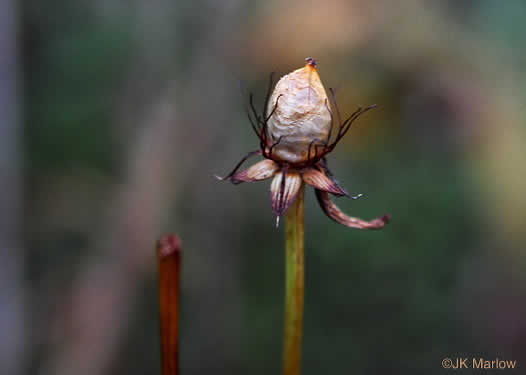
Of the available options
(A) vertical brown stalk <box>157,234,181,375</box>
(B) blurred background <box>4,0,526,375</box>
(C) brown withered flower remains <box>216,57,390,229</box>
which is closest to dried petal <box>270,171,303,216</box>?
(C) brown withered flower remains <box>216,57,390,229</box>

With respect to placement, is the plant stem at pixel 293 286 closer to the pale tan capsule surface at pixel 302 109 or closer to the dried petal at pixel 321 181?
the dried petal at pixel 321 181

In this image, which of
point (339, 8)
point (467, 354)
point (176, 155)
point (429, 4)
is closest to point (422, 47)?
A: point (429, 4)

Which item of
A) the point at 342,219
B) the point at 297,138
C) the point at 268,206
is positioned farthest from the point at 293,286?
the point at 268,206

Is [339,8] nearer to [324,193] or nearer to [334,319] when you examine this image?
[334,319]

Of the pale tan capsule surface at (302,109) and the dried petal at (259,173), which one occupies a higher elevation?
the pale tan capsule surface at (302,109)

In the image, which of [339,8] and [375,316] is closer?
[339,8]

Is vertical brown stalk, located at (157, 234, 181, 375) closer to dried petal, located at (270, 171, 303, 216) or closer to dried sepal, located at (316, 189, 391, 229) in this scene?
dried petal, located at (270, 171, 303, 216)

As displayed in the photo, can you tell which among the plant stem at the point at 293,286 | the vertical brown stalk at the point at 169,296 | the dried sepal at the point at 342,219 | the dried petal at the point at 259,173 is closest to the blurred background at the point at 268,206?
the dried sepal at the point at 342,219
